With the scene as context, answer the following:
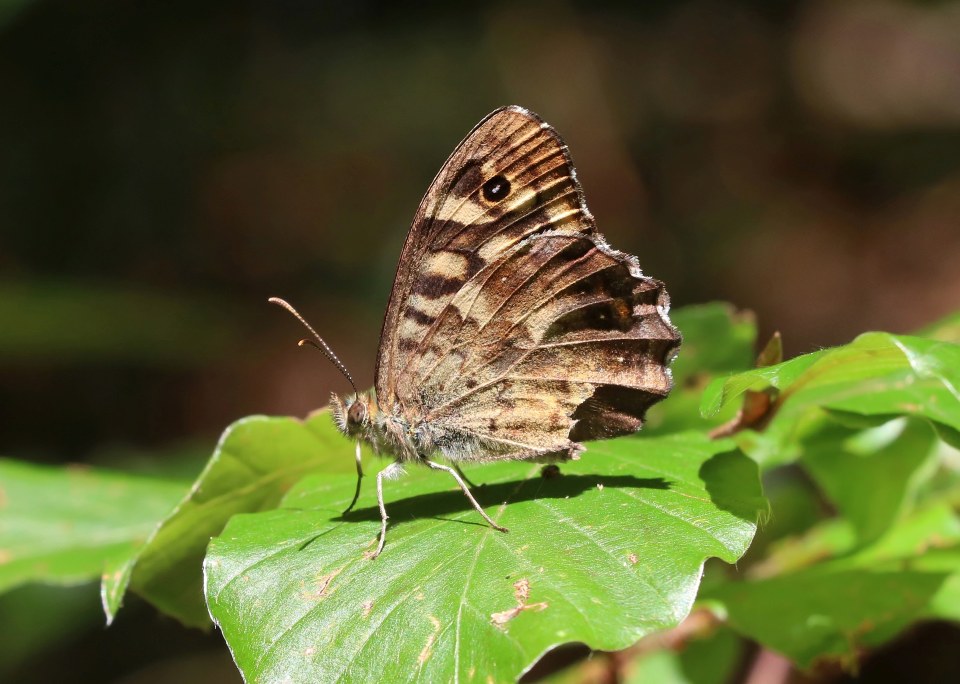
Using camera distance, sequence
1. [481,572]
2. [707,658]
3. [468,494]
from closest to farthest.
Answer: [481,572]
[468,494]
[707,658]

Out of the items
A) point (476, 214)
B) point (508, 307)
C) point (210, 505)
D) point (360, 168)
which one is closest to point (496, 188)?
point (476, 214)

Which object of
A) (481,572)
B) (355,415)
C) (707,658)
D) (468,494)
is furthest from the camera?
(707,658)

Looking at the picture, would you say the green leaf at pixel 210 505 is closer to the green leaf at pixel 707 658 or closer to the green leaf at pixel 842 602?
the green leaf at pixel 842 602

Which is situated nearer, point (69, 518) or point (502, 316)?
point (502, 316)

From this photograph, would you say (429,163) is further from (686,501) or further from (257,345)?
(686,501)

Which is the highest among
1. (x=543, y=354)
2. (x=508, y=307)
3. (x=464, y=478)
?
(x=508, y=307)

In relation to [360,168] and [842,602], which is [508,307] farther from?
[360,168]

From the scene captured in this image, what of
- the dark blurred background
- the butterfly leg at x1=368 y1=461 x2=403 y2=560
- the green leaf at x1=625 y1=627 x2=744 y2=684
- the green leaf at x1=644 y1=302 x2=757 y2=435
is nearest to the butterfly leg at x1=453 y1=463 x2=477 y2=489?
the butterfly leg at x1=368 y1=461 x2=403 y2=560
